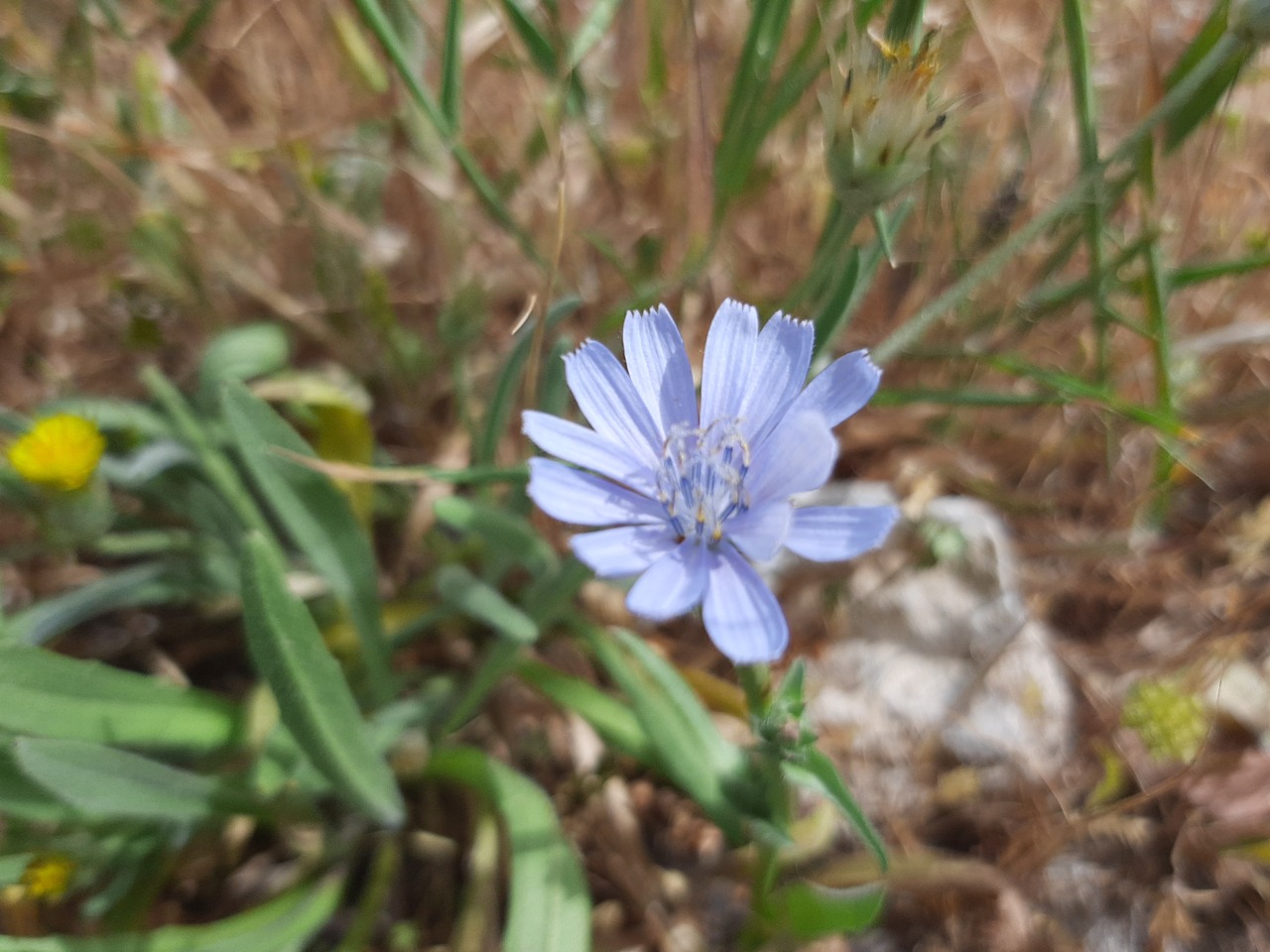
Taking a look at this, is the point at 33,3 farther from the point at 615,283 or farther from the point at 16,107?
the point at 615,283

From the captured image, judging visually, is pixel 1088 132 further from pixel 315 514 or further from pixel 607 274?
pixel 315 514

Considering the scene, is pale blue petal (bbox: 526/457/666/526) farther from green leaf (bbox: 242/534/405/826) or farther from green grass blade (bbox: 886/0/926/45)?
green grass blade (bbox: 886/0/926/45)

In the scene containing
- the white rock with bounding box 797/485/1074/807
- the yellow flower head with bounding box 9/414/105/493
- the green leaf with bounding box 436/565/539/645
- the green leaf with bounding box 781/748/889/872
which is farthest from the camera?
the white rock with bounding box 797/485/1074/807

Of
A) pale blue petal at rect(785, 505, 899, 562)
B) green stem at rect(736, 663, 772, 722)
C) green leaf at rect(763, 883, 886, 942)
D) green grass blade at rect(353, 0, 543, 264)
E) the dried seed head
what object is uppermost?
green grass blade at rect(353, 0, 543, 264)

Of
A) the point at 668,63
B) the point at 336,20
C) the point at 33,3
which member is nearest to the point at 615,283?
the point at 668,63

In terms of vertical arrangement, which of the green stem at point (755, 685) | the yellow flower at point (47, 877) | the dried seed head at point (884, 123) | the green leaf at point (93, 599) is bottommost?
the yellow flower at point (47, 877)

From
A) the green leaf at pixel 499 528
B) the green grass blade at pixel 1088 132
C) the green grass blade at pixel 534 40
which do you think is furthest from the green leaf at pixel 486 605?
the green grass blade at pixel 1088 132

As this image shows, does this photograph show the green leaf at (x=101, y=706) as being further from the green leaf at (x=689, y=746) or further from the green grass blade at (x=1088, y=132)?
the green grass blade at (x=1088, y=132)

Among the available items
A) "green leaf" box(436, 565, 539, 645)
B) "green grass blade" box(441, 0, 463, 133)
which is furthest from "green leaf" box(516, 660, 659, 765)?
"green grass blade" box(441, 0, 463, 133)
